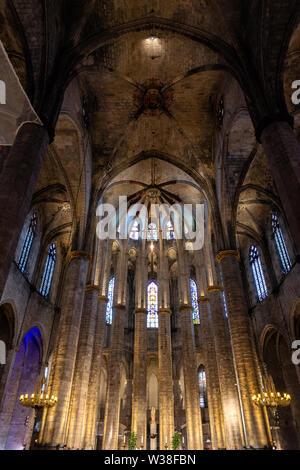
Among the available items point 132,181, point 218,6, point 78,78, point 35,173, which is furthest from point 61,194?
point 218,6

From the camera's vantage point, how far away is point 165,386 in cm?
1814

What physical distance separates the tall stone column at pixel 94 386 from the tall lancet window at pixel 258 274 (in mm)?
10198

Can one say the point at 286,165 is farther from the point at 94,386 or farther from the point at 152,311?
the point at 152,311

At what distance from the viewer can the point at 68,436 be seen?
41.8ft

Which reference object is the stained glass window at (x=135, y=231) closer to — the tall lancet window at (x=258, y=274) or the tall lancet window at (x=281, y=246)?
the tall lancet window at (x=258, y=274)

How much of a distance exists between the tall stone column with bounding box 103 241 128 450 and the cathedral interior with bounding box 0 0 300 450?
0.10 meters

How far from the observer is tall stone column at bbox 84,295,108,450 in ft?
50.1

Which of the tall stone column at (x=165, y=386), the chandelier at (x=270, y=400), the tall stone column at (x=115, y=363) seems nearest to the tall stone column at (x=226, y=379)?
the chandelier at (x=270, y=400)

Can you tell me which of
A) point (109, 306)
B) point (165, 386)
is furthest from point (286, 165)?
point (109, 306)

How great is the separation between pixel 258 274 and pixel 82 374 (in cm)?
1311

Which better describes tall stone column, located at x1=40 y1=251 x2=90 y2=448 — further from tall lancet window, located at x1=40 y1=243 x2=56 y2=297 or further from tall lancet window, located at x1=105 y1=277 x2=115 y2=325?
tall lancet window, located at x1=105 y1=277 x2=115 y2=325
